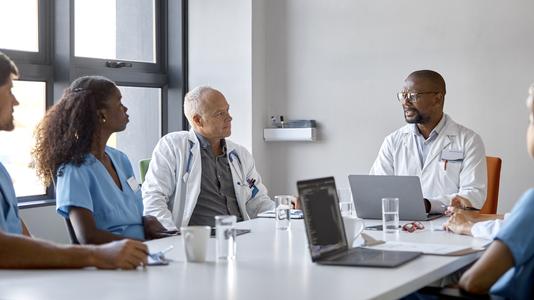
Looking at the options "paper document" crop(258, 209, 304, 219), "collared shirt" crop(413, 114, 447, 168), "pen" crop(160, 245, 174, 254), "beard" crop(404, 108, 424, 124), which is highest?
"beard" crop(404, 108, 424, 124)

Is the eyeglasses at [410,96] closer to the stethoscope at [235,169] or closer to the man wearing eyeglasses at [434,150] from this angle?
the man wearing eyeglasses at [434,150]

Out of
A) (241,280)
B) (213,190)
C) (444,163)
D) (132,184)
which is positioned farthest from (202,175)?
(241,280)

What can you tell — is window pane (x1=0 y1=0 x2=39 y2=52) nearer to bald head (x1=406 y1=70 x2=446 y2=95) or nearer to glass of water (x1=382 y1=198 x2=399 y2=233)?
bald head (x1=406 y1=70 x2=446 y2=95)

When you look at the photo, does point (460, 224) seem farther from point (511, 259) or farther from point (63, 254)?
point (63, 254)

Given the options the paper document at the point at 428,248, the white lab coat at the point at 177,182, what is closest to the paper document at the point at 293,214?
the white lab coat at the point at 177,182

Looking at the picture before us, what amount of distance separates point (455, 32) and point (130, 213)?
8.41ft

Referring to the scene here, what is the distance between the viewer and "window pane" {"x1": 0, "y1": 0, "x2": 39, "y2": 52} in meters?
4.38

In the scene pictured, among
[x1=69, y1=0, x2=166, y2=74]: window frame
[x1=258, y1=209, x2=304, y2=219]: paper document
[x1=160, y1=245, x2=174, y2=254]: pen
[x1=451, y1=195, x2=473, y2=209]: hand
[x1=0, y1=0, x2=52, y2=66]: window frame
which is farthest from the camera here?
[x1=69, y1=0, x2=166, y2=74]: window frame

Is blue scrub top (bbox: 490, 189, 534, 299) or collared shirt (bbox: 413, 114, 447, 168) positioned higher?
collared shirt (bbox: 413, 114, 447, 168)

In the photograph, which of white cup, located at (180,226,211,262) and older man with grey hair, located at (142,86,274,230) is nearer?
white cup, located at (180,226,211,262)

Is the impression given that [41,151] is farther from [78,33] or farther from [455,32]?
[455,32]

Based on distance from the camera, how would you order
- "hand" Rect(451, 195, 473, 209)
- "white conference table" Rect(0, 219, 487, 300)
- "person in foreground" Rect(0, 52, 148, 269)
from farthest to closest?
"hand" Rect(451, 195, 473, 209) < "person in foreground" Rect(0, 52, 148, 269) < "white conference table" Rect(0, 219, 487, 300)

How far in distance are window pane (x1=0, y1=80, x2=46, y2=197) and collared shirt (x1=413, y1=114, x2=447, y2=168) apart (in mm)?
2151

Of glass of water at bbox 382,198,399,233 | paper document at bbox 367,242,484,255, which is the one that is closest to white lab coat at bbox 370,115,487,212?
glass of water at bbox 382,198,399,233
